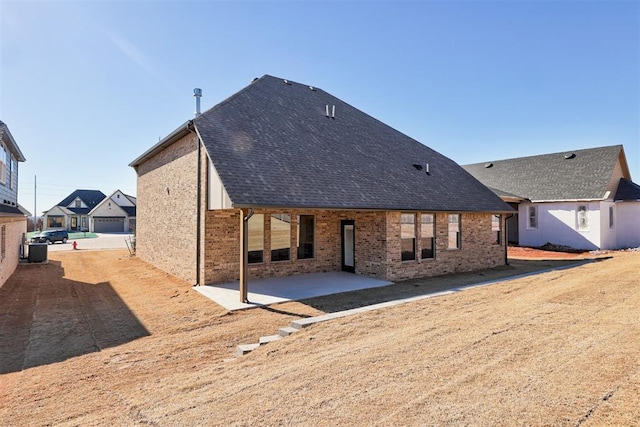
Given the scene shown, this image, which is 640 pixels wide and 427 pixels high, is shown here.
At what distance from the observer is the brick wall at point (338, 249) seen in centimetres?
1122

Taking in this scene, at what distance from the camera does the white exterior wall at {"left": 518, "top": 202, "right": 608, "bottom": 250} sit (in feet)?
70.5

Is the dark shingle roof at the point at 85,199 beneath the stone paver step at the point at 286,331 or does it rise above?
above

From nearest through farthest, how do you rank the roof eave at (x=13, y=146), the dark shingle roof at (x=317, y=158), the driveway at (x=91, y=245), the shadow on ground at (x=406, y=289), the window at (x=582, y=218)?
the shadow on ground at (x=406, y=289) → the dark shingle roof at (x=317, y=158) → the roof eave at (x=13, y=146) → the window at (x=582, y=218) → the driveway at (x=91, y=245)

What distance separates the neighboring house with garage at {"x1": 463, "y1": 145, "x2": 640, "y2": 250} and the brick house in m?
9.49

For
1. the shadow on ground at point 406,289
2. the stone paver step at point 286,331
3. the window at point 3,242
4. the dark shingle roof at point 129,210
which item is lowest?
the shadow on ground at point 406,289

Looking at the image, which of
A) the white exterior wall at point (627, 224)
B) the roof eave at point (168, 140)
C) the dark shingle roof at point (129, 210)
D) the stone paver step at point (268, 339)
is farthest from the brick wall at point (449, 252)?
the dark shingle roof at point (129, 210)

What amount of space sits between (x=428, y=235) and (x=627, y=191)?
18412 mm

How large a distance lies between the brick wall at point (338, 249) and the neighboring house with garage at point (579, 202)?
11.9 m

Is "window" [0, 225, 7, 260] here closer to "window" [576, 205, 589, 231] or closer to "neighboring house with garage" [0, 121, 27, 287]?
"neighboring house with garage" [0, 121, 27, 287]

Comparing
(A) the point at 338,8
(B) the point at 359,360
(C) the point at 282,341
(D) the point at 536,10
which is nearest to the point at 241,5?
(A) the point at 338,8

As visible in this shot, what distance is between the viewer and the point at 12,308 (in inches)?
356

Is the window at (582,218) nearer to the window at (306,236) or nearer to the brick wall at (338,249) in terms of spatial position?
the brick wall at (338,249)

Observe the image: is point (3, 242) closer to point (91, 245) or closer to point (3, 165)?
point (3, 165)

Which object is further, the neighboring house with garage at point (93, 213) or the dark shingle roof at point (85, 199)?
the dark shingle roof at point (85, 199)
